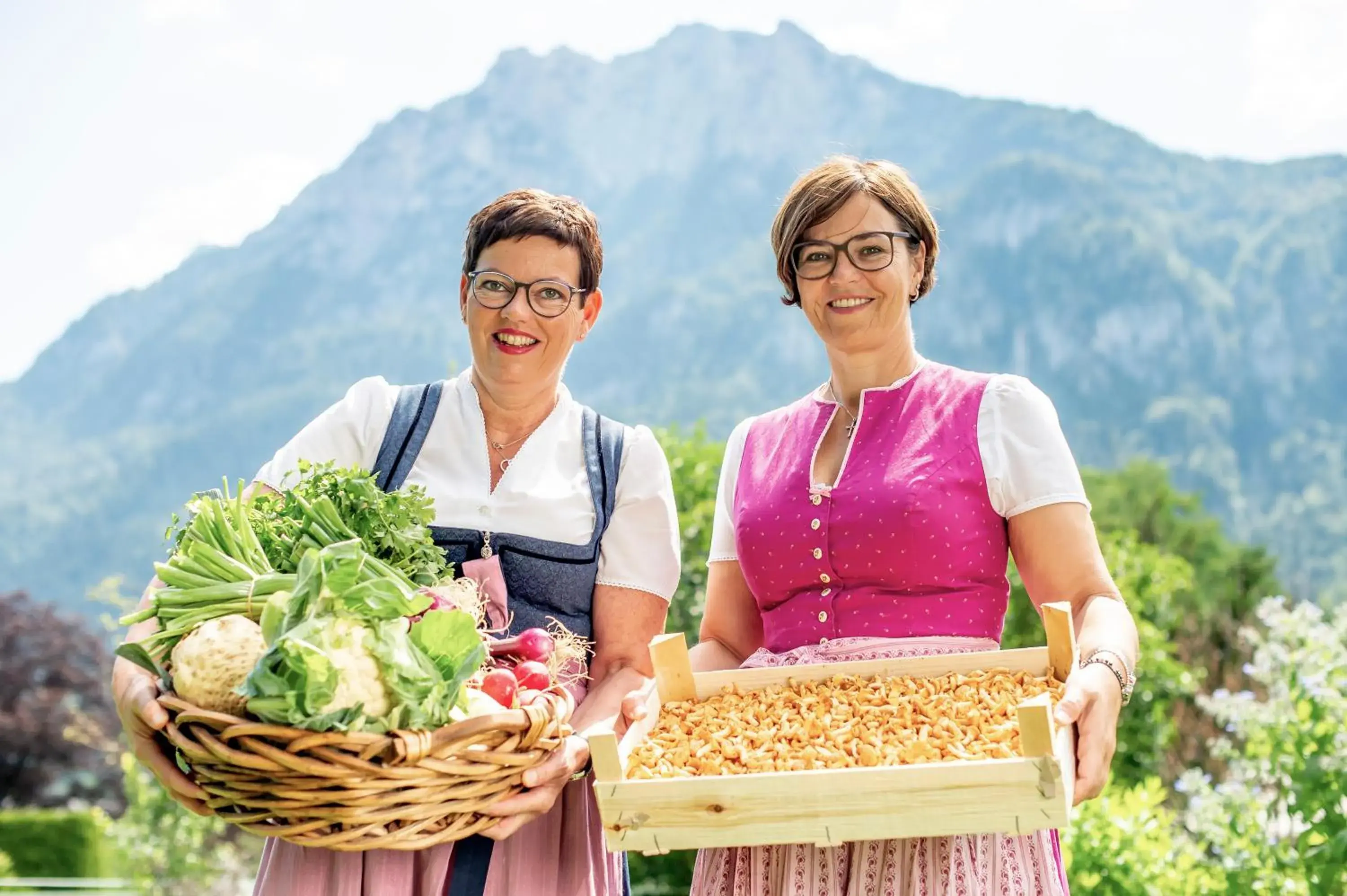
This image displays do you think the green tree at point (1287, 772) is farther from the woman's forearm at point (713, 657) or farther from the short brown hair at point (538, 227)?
the short brown hair at point (538, 227)

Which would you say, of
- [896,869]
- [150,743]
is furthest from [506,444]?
[896,869]

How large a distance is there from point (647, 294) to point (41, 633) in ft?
210

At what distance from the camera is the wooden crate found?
193cm

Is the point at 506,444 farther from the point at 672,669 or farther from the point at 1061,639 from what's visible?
the point at 1061,639

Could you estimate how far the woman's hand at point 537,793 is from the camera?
223cm

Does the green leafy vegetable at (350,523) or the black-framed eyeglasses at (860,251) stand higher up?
the black-framed eyeglasses at (860,251)

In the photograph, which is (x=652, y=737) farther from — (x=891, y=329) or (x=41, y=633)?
(x=41, y=633)

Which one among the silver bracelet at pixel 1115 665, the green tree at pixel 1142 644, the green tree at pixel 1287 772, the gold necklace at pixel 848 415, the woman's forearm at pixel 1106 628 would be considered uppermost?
the gold necklace at pixel 848 415

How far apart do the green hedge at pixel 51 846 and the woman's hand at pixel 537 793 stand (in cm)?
1522

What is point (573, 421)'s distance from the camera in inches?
120

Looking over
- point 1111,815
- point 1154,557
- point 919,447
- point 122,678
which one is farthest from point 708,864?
point 1154,557

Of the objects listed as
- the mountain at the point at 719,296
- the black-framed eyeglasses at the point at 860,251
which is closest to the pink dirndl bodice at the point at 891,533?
the black-framed eyeglasses at the point at 860,251

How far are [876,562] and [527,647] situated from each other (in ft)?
2.44

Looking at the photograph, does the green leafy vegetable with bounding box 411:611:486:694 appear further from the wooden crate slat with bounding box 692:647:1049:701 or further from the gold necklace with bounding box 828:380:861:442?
the gold necklace with bounding box 828:380:861:442
